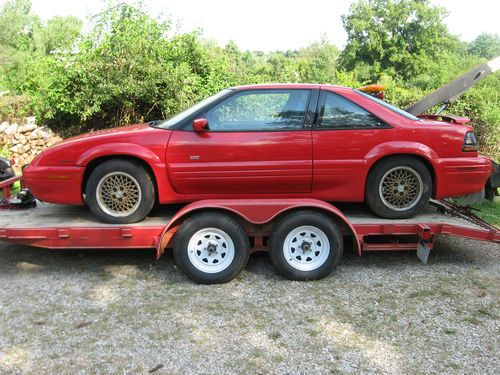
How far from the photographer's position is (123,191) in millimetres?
4559

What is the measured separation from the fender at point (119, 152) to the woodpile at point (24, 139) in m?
6.73

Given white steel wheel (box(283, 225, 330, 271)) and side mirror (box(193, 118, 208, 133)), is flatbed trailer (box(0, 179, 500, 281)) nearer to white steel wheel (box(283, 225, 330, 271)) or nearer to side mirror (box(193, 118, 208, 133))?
white steel wheel (box(283, 225, 330, 271))

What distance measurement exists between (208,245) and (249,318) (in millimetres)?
936

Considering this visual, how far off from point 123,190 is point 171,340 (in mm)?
1768

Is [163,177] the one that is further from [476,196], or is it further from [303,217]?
[476,196]

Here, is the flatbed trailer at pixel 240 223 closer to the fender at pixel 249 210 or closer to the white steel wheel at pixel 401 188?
the fender at pixel 249 210

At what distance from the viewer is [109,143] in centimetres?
450

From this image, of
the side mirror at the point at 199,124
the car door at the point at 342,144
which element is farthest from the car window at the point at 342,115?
the side mirror at the point at 199,124

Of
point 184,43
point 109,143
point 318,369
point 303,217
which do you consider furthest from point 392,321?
point 184,43

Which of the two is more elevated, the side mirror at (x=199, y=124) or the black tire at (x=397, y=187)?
the side mirror at (x=199, y=124)

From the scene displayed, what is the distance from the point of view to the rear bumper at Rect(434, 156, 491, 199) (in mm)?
4652

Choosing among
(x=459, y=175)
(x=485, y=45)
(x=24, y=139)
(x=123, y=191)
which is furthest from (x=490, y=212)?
(x=485, y=45)

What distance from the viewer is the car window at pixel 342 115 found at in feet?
15.2

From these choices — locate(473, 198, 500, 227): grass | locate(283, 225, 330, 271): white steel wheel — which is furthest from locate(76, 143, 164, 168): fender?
locate(473, 198, 500, 227): grass
